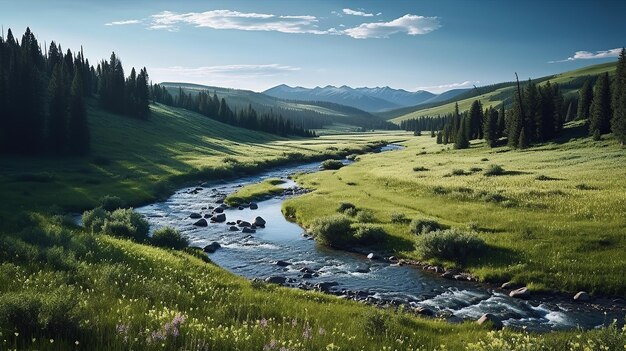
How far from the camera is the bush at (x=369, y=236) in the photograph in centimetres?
3281

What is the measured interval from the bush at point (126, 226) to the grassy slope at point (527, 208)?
597 inches

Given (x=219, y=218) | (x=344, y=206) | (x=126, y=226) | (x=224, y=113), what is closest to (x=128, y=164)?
(x=219, y=218)

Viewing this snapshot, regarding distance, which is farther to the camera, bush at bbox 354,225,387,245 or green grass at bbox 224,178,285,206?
green grass at bbox 224,178,285,206

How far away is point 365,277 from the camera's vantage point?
26.2m

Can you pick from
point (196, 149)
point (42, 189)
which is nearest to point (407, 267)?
point (42, 189)

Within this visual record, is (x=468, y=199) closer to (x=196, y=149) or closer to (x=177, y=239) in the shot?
(x=177, y=239)

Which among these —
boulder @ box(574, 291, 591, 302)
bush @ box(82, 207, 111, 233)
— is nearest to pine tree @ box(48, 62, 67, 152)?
bush @ box(82, 207, 111, 233)

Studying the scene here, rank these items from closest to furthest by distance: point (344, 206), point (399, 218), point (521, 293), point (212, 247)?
point (521, 293), point (212, 247), point (399, 218), point (344, 206)

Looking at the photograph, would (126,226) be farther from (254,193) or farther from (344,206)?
(254,193)

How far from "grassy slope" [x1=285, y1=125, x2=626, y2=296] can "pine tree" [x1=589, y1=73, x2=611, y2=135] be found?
15.4 meters

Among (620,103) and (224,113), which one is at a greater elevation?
(224,113)

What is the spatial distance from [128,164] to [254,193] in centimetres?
2903

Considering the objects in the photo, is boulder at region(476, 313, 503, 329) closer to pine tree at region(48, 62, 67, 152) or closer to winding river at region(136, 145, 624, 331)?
winding river at region(136, 145, 624, 331)

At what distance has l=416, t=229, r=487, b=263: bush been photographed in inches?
1112
